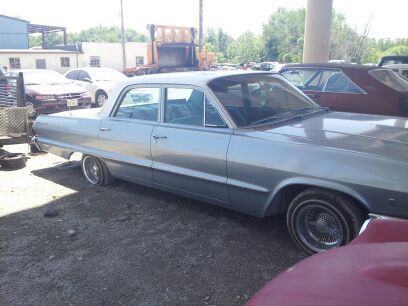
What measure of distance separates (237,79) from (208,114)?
53cm

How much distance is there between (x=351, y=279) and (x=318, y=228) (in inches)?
77.5

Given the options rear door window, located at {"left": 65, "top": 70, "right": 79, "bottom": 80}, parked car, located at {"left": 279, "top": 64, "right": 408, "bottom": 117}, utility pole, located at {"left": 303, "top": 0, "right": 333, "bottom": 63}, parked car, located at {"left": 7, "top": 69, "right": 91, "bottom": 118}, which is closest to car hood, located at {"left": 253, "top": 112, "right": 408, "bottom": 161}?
parked car, located at {"left": 279, "top": 64, "right": 408, "bottom": 117}

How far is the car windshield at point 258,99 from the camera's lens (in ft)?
13.0

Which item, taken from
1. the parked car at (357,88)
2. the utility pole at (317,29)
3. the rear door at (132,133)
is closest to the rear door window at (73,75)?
the utility pole at (317,29)

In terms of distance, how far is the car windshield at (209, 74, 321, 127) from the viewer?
397 cm

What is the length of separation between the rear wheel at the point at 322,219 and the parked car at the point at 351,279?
4.09 feet

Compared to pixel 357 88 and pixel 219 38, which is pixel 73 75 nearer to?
pixel 357 88

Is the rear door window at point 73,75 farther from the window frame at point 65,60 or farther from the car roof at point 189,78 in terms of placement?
the window frame at point 65,60

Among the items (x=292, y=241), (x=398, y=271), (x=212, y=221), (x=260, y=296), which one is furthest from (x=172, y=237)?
(x=398, y=271)

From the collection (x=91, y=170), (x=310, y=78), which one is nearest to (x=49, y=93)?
(x=91, y=170)

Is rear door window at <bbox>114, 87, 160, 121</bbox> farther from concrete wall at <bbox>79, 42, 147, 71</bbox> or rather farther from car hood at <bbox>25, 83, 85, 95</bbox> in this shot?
concrete wall at <bbox>79, 42, 147, 71</bbox>

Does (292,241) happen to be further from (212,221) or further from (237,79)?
(237,79)

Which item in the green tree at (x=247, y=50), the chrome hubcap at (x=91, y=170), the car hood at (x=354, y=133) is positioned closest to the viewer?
the car hood at (x=354, y=133)

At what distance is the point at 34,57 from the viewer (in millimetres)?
33188
